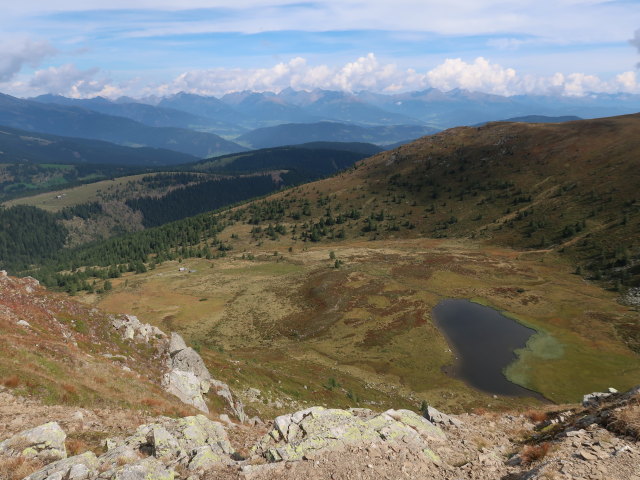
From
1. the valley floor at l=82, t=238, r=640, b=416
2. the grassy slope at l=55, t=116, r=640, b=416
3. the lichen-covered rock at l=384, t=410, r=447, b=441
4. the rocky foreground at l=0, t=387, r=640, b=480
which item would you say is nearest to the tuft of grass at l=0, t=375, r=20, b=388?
the rocky foreground at l=0, t=387, r=640, b=480

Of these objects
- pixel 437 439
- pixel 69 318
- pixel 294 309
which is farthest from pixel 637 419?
pixel 294 309

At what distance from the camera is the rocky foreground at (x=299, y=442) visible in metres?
14.8

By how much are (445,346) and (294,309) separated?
1824 inches

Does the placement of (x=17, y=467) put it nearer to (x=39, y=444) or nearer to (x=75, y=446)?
(x=39, y=444)

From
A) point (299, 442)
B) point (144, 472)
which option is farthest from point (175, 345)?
point (299, 442)

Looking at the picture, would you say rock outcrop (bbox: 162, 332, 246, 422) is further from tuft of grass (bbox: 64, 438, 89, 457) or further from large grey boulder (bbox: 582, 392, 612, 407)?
large grey boulder (bbox: 582, 392, 612, 407)

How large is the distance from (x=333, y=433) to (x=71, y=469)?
36.9ft

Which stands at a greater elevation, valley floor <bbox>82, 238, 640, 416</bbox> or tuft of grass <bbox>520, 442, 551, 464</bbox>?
tuft of grass <bbox>520, 442, 551, 464</bbox>

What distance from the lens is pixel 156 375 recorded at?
34.7 metres

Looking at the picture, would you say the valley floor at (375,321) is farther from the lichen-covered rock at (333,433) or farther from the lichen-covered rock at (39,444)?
the lichen-covered rock at (39,444)

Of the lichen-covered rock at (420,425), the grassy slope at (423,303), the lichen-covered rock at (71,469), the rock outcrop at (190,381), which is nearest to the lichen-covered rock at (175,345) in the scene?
the rock outcrop at (190,381)

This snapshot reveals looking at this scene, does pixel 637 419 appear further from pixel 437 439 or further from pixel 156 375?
pixel 156 375

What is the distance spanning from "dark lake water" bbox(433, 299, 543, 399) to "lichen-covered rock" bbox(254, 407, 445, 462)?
5614cm

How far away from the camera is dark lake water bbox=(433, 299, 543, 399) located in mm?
69375
